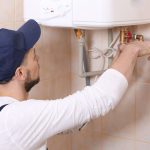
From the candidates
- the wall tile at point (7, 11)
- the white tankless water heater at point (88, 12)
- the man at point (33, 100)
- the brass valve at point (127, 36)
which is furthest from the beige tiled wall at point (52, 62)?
the brass valve at point (127, 36)

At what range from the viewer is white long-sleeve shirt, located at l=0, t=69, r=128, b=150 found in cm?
96

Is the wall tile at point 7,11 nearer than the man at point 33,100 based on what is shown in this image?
No

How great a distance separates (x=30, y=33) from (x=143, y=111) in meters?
0.62

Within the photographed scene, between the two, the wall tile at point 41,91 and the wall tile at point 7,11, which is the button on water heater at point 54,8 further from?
the wall tile at point 41,91

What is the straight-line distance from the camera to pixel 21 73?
1.12 m

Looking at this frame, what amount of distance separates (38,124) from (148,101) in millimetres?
589

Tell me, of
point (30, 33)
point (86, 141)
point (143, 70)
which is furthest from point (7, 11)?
point (86, 141)

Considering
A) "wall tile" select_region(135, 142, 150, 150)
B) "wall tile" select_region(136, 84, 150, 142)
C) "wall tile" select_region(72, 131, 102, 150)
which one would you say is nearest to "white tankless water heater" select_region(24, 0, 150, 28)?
"wall tile" select_region(136, 84, 150, 142)

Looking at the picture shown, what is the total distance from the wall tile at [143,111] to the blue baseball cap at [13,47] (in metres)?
0.54

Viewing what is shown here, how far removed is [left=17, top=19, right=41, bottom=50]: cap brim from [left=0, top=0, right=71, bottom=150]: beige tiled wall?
19 centimetres

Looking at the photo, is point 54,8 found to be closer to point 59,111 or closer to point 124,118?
point 59,111

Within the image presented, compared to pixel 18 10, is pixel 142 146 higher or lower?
lower

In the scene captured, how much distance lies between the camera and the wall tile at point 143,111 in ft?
4.54

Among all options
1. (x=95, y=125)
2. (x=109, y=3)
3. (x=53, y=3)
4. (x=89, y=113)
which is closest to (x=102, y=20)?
(x=109, y=3)
